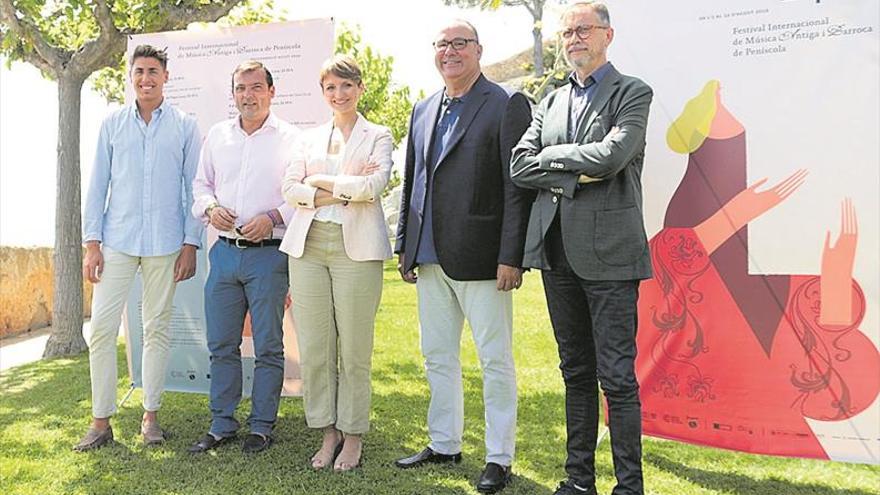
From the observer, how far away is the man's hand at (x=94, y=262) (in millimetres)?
3588

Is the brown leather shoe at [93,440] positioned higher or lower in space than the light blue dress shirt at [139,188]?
lower

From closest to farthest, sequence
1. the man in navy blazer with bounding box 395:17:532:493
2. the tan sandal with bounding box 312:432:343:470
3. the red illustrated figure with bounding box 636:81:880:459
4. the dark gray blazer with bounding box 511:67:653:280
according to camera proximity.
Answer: the dark gray blazer with bounding box 511:67:653:280 → the man in navy blazer with bounding box 395:17:532:493 → the red illustrated figure with bounding box 636:81:880:459 → the tan sandal with bounding box 312:432:343:470

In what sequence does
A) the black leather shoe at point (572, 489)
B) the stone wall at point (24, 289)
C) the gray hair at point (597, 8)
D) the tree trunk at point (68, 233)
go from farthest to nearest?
the stone wall at point (24, 289) < the tree trunk at point (68, 233) < the black leather shoe at point (572, 489) < the gray hair at point (597, 8)

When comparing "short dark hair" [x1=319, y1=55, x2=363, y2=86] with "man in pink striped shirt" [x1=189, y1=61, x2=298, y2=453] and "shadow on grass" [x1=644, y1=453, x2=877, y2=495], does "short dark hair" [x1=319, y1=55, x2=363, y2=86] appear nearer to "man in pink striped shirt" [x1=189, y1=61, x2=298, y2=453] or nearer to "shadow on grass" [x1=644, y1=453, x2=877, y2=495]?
"man in pink striped shirt" [x1=189, y1=61, x2=298, y2=453]

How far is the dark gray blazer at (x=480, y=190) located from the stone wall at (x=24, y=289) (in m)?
6.20

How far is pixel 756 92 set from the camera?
3234mm

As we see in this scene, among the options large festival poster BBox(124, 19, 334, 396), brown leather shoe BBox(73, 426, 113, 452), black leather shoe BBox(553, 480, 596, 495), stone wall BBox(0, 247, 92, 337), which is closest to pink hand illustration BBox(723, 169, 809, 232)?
black leather shoe BBox(553, 480, 596, 495)

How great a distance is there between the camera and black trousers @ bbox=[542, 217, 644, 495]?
272cm

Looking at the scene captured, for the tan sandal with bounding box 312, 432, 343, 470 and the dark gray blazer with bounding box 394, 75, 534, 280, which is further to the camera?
the tan sandal with bounding box 312, 432, 343, 470

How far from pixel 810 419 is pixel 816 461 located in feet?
1.42

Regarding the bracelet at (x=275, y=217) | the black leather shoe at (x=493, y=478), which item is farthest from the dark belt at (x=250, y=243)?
the black leather shoe at (x=493, y=478)

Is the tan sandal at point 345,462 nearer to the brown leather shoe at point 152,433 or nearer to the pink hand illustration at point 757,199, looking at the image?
the brown leather shoe at point 152,433

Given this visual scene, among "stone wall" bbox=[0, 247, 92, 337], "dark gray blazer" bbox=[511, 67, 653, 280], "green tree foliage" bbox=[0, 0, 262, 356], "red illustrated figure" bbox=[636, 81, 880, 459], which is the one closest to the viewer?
"dark gray blazer" bbox=[511, 67, 653, 280]

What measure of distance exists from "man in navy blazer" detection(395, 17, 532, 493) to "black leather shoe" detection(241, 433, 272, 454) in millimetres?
966
